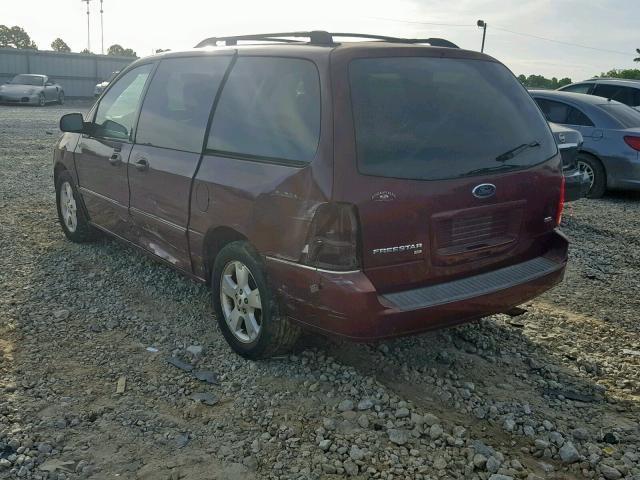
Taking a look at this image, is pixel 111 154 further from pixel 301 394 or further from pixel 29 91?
pixel 29 91

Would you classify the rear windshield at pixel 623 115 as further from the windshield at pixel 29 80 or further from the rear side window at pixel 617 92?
the windshield at pixel 29 80

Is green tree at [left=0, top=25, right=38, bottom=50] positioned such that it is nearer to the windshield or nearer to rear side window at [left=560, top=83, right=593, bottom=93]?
the windshield

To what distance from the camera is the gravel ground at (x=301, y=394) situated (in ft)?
9.94

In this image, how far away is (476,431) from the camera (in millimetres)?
3297

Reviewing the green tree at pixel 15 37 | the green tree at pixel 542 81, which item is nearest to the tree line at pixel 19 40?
the green tree at pixel 15 37

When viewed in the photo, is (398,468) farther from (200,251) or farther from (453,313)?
(200,251)

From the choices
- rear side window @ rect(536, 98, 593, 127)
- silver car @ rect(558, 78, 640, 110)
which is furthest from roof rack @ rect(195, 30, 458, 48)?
silver car @ rect(558, 78, 640, 110)

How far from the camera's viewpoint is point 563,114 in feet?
33.2

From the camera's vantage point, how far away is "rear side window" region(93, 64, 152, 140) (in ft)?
16.7

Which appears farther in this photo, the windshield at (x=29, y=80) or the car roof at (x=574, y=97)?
the windshield at (x=29, y=80)

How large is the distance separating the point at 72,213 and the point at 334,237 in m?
4.04

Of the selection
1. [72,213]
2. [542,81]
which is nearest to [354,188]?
[72,213]

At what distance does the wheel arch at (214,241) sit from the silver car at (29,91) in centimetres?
2707


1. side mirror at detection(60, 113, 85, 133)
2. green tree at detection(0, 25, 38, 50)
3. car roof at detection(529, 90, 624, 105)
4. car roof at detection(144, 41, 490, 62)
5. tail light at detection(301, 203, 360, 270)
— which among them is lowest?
tail light at detection(301, 203, 360, 270)
